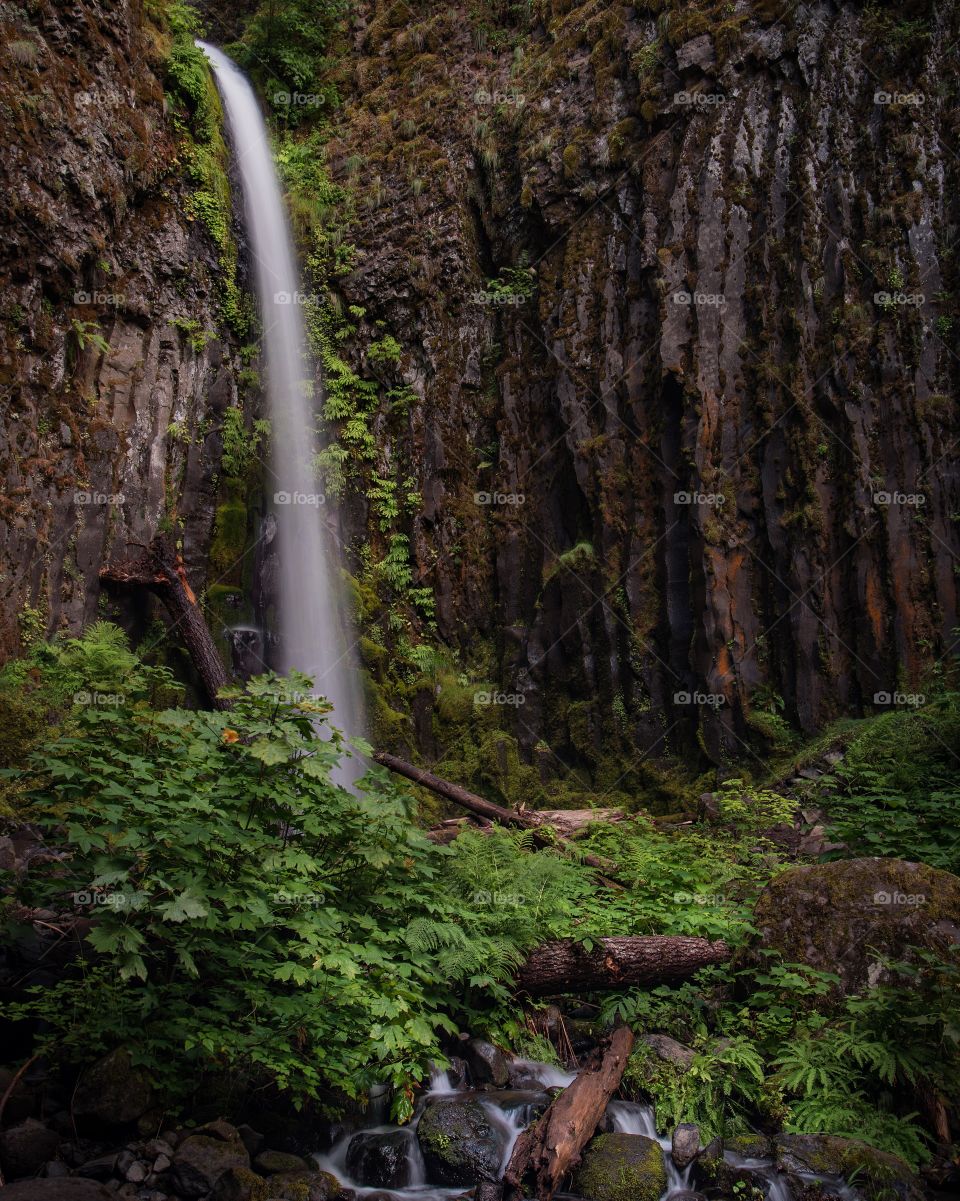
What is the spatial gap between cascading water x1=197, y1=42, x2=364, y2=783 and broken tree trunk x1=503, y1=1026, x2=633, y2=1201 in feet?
24.9

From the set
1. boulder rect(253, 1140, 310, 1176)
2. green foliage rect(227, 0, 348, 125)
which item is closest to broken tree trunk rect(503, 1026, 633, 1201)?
boulder rect(253, 1140, 310, 1176)

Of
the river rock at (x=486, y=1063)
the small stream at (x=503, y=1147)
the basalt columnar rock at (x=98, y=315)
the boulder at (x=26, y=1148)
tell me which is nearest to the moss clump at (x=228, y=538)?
the basalt columnar rock at (x=98, y=315)

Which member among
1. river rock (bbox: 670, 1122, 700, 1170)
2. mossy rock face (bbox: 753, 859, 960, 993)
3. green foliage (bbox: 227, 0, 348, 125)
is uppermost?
green foliage (bbox: 227, 0, 348, 125)

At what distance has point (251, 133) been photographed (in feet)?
51.3

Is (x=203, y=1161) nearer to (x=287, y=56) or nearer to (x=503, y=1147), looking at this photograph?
(x=503, y=1147)

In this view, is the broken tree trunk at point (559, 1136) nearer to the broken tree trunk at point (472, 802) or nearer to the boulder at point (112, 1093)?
the boulder at point (112, 1093)

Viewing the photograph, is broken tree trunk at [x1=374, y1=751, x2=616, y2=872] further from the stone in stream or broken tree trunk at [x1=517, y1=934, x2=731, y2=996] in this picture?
the stone in stream

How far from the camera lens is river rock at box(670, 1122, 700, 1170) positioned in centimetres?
450

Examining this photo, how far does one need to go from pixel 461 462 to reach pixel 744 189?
249 inches

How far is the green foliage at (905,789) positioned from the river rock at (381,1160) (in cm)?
400

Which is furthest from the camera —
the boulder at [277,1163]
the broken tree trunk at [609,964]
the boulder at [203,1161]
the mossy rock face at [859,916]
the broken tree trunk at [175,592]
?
the broken tree trunk at [175,592]

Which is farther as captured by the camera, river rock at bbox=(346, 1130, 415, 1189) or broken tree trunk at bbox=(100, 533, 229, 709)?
broken tree trunk at bbox=(100, 533, 229, 709)

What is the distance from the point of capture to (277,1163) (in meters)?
4.16

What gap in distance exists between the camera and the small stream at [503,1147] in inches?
168
